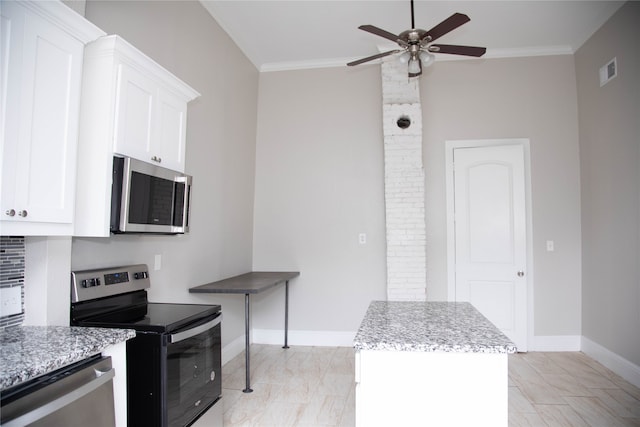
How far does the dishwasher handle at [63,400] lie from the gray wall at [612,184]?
3922 millimetres

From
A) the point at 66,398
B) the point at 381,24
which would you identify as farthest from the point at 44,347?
the point at 381,24

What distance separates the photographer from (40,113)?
63.7 inches

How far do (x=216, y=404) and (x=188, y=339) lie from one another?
584 mm

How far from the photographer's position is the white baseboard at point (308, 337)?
4.62 meters

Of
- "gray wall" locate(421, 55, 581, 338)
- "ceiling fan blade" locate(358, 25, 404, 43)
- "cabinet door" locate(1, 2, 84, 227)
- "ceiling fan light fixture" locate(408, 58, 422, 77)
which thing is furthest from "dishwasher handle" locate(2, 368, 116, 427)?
"gray wall" locate(421, 55, 581, 338)

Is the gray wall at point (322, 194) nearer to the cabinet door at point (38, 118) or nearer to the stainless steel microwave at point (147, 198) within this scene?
the stainless steel microwave at point (147, 198)

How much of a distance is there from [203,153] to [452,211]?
2750 mm

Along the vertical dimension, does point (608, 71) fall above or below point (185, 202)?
above

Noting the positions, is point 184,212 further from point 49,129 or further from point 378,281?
point 378,281

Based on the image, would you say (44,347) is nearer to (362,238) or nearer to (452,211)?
(362,238)

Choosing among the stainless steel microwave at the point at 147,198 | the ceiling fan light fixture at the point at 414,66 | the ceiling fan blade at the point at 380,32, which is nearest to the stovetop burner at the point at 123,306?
the stainless steel microwave at the point at 147,198

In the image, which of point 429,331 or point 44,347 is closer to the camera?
point 44,347

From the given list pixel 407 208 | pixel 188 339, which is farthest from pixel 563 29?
pixel 188 339

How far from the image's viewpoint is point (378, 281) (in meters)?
4.59
